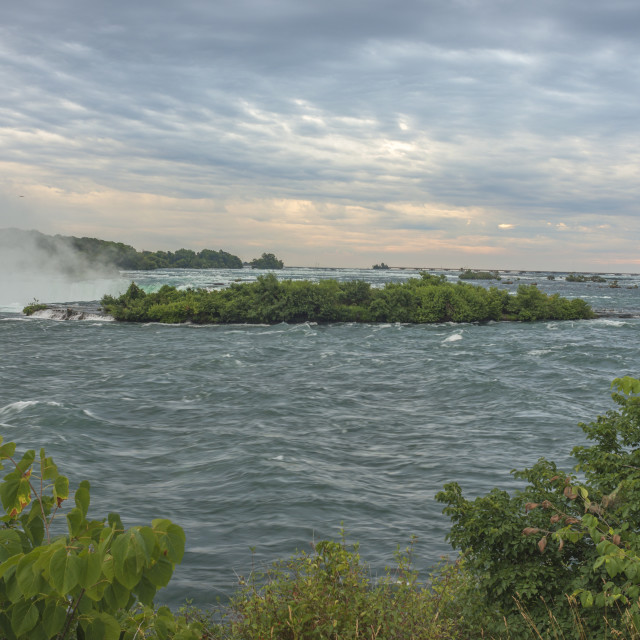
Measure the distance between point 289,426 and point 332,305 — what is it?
2857cm

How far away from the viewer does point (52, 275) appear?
109438 millimetres

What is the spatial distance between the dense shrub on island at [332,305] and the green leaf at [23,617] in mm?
42180

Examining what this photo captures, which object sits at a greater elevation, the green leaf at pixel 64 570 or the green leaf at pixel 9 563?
the green leaf at pixel 64 570

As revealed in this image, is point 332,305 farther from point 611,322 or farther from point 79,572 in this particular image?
point 79,572

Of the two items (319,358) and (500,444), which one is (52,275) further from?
(500,444)

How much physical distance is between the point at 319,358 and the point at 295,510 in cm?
1882

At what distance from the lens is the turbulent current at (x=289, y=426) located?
11.2 m

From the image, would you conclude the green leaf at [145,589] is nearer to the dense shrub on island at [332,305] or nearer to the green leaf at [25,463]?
the green leaf at [25,463]

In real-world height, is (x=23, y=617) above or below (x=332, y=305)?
below

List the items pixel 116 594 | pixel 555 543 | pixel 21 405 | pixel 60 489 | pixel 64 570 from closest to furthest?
pixel 64 570 < pixel 116 594 < pixel 60 489 < pixel 555 543 < pixel 21 405

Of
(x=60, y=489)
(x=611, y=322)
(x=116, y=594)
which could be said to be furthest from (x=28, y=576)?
(x=611, y=322)

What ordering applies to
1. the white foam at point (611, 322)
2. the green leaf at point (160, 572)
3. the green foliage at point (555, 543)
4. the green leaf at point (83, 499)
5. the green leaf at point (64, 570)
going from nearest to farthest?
the green leaf at point (64, 570)
the green leaf at point (160, 572)
the green leaf at point (83, 499)
the green foliage at point (555, 543)
the white foam at point (611, 322)

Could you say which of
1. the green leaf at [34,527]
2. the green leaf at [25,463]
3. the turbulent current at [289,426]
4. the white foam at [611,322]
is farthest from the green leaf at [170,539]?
the white foam at [611,322]

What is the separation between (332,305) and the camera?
152ft
